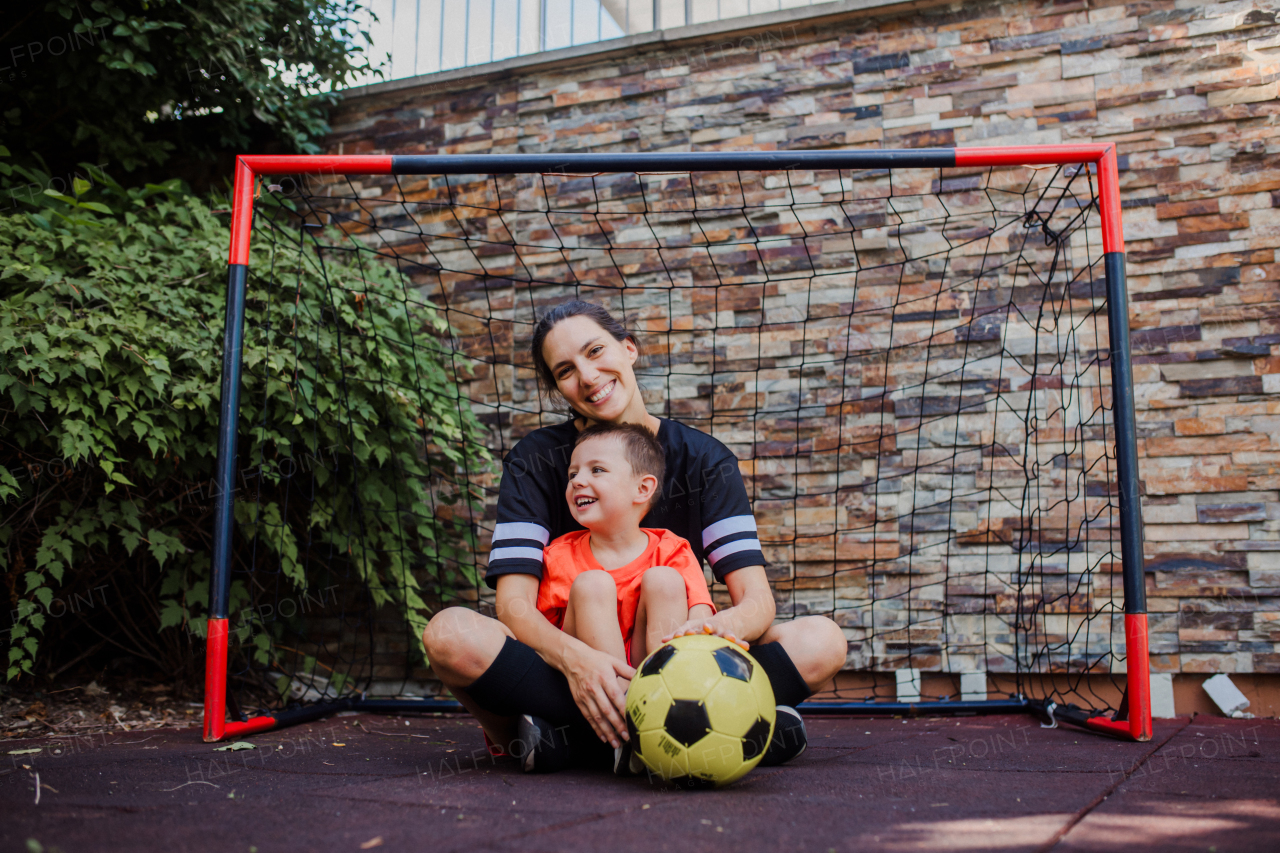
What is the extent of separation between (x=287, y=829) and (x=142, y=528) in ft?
6.17

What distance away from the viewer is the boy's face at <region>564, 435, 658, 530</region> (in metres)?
1.86

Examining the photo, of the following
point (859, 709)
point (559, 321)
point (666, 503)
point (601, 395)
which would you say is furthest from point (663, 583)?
point (859, 709)

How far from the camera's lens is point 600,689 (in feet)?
5.15

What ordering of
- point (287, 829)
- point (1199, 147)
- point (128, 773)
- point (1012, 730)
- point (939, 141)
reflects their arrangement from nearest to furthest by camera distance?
point (287, 829)
point (128, 773)
point (1012, 730)
point (1199, 147)
point (939, 141)

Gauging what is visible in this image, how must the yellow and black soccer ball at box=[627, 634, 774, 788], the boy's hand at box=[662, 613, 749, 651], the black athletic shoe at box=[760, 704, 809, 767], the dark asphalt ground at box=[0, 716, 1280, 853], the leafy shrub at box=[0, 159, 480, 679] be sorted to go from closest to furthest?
the dark asphalt ground at box=[0, 716, 1280, 853], the yellow and black soccer ball at box=[627, 634, 774, 788], the boy's hand at box=[662, 613, 749, 651], the black athletic shoe at box=[760, 704, 809, 767], the leafy shrub at box=[0, 159, 480, 679]

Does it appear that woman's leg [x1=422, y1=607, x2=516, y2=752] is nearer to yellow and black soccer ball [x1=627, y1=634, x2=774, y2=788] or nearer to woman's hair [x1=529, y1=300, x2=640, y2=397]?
yellow and black soccer ball [x1=627, y1=634, x2=774, y2=788]

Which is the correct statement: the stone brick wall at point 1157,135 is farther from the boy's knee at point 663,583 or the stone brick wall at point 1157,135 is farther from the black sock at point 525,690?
the black sock at point 525,690

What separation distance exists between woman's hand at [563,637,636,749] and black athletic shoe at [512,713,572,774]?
0.11m

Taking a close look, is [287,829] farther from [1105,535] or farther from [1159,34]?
[1159,34]

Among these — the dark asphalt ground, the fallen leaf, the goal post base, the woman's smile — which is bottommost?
the goal post base

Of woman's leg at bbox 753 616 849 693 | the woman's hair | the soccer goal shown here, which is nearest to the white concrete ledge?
the soccer goal

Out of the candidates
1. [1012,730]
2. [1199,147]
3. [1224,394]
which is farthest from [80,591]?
[1199,147]

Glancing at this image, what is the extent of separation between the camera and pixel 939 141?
316 centimetres

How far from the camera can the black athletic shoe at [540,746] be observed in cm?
166
